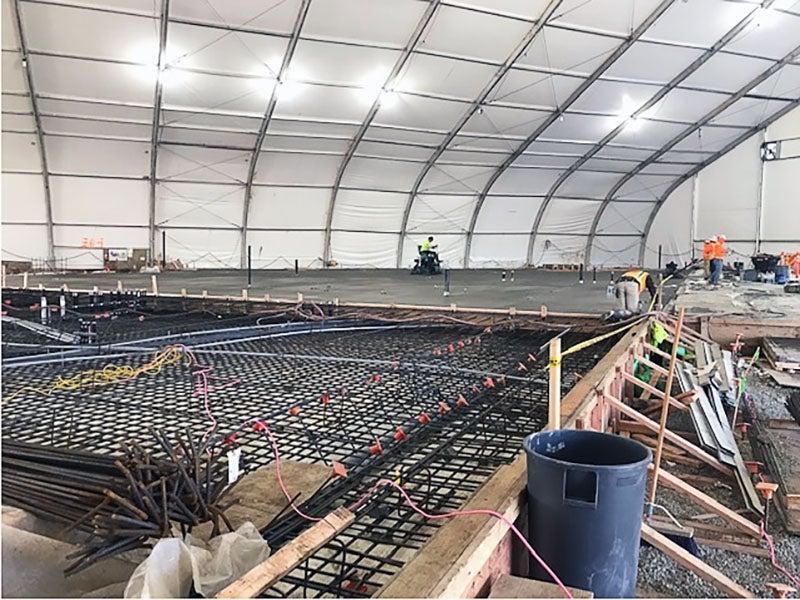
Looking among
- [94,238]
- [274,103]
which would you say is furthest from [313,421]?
[94,238]

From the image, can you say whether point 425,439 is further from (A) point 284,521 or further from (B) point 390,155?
(B) point 390,155

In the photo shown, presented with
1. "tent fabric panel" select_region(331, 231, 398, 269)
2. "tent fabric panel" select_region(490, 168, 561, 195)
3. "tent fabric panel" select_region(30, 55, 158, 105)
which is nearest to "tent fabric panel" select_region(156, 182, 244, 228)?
"tent fabric panel" select_region(331, 231, 398, 269)

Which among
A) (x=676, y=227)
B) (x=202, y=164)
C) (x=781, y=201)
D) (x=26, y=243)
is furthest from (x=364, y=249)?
(x=781, y=201)

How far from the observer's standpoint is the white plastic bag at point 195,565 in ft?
5.98

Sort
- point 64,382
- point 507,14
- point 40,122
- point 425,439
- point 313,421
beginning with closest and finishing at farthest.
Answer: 1. point 425,439
2. point 313,421
3. point 64,382
4. point 507,14
5. point 40,122

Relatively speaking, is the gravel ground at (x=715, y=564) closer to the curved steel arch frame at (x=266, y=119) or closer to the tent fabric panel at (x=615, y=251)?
the curved steel arch frame at (x=266, y=119)

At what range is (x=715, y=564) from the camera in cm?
365

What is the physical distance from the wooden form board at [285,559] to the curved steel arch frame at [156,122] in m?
13.9

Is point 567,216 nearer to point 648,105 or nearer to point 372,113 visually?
point 648,105

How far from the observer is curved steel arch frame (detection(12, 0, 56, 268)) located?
13.6 meters

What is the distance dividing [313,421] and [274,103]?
47.7 ft

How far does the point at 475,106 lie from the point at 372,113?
2.99 meters

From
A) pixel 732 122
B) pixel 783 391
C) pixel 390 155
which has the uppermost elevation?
pixel 732 122

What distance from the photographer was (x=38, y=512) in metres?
2.47
